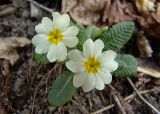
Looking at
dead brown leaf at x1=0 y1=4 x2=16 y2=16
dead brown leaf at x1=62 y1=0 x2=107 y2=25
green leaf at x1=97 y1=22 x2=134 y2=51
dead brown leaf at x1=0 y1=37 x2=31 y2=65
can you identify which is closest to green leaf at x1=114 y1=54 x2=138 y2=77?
green leaf at x1=97 y1=22 x2=134 y2=51

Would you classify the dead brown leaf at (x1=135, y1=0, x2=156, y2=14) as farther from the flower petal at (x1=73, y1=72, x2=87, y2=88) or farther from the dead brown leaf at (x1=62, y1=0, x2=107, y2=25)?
the flower petal at (x1=73, y1=72, x2=87, y2=88)

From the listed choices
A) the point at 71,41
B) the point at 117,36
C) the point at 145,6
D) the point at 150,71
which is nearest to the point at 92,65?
the point at 71,41

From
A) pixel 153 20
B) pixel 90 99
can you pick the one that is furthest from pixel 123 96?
pixel 153 20

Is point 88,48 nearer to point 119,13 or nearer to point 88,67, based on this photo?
point 88,67

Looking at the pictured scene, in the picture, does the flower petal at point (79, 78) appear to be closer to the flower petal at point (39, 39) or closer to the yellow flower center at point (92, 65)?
the yellow flower center at point (92, 65)

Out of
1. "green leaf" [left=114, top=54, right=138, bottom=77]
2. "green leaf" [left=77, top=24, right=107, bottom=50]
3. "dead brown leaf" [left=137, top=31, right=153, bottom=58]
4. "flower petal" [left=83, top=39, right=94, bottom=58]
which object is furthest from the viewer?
"dead brown leaf" [left=137, top=31, right=153, bottom=58]

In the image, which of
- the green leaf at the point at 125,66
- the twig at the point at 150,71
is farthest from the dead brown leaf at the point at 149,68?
the green leaf at the point at 125,66
